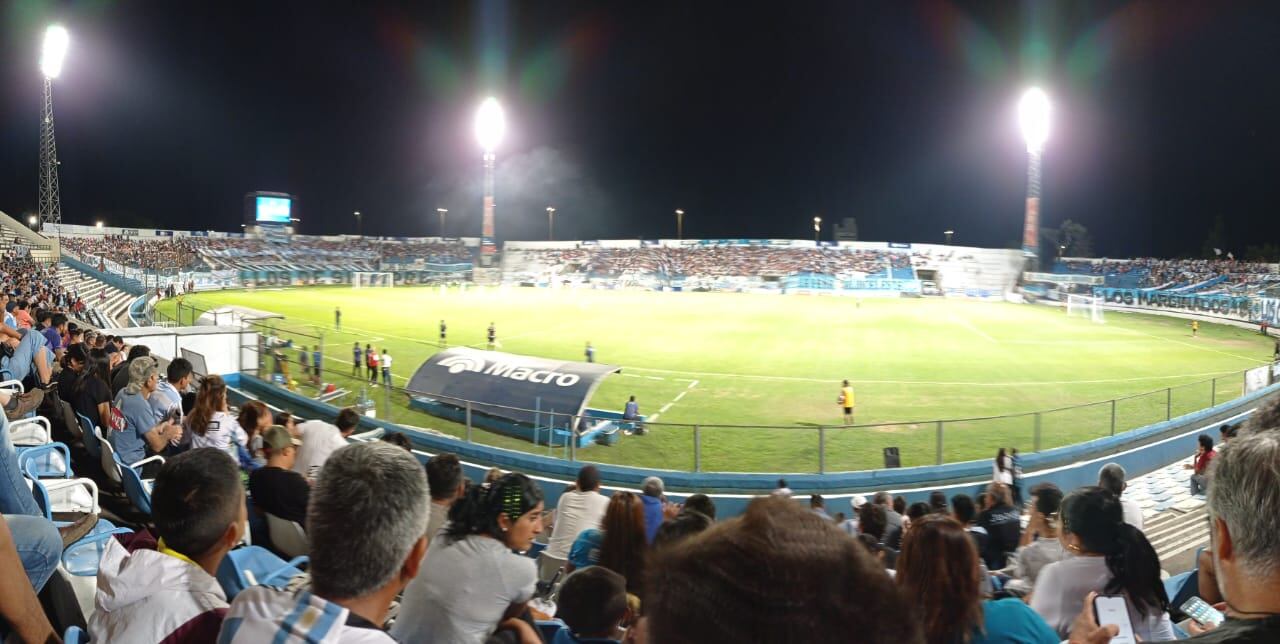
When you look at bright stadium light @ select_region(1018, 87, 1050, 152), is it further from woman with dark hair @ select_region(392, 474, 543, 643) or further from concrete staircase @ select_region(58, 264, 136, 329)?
woman with dark hair @ select_region(392, 474, 543, 643)

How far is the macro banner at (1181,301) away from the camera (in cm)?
5134

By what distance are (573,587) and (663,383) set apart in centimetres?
2169

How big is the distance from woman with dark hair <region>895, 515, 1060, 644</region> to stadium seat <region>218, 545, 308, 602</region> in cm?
277

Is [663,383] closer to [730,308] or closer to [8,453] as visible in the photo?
[8,453]

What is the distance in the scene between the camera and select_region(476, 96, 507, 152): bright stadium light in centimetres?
8681

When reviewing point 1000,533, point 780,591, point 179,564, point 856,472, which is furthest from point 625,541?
point 856,472

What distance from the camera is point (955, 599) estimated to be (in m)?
3.04

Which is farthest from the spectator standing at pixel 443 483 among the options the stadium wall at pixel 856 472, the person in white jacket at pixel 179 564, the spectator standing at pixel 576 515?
the stadium wall at pixel 856 472

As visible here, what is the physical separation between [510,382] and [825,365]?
52.5ft

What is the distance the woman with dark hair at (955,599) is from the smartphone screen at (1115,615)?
21 cm

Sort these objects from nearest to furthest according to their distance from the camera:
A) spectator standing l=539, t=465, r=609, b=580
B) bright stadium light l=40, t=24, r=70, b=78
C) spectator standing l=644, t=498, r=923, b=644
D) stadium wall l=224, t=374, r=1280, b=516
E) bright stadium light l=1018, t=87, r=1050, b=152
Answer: spectator standing l=644, t=498, r=923, b=644
spectator standing l=539, t=465, r=609, b=580
stadium wall l=224, t=374, r=1280, b=516
bright stadium light l=40, t=24, r=70, b=78
bright stadium light l=1018, t=87, r=1050, b=152

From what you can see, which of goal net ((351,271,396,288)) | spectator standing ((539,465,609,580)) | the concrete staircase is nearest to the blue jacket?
spectator standing ((539,465,609,580))

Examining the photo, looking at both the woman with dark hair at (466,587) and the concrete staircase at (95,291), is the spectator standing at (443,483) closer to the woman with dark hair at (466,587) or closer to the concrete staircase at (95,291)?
the woman with dark hair at (466,587)

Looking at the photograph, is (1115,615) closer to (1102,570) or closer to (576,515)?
(1102,570)
